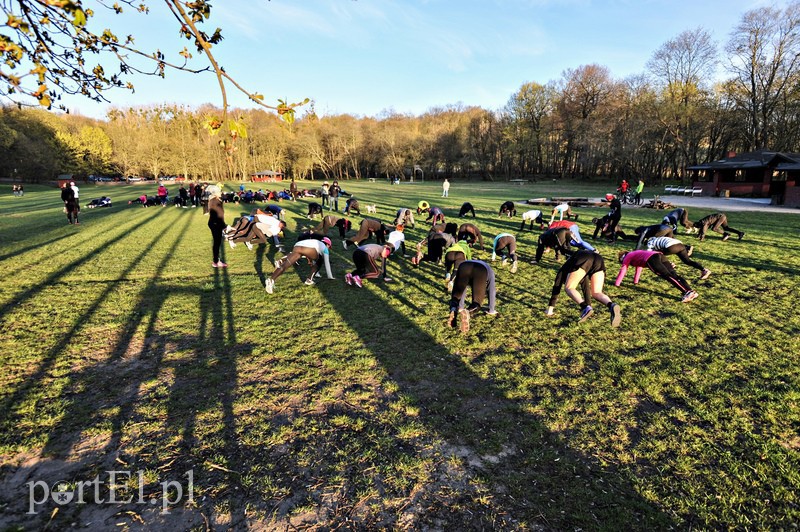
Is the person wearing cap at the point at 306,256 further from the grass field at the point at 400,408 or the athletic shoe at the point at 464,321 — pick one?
the athletic shoe at the point at 464,321

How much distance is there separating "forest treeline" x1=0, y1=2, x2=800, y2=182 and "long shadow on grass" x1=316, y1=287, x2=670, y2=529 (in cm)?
2681

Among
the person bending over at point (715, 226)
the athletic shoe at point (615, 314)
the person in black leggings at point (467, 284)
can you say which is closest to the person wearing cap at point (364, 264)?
the person in black leggings at point (467, 284)

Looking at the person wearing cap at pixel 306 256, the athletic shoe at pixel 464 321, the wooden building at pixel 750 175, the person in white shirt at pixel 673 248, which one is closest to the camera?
the athletic shoe at pixel 464 321

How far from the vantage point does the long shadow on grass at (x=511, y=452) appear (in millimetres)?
2918

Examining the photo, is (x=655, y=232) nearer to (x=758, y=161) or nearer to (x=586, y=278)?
(x=586, y=278)

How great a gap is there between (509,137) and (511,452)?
6481 cm

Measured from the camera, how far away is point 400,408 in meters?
4.26

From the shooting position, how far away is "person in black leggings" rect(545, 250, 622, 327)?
20.1ft

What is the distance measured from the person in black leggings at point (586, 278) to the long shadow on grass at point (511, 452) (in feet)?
8.19

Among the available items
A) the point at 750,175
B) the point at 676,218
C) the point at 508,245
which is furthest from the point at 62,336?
the point at 750,175

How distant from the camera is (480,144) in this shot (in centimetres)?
6775

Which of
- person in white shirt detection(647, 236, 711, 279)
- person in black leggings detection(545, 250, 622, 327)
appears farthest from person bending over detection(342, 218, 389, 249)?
person in white shirt detection(647, 236, 711, 279)

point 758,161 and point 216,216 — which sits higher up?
point 758,161

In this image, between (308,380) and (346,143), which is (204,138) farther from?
(308,380)
